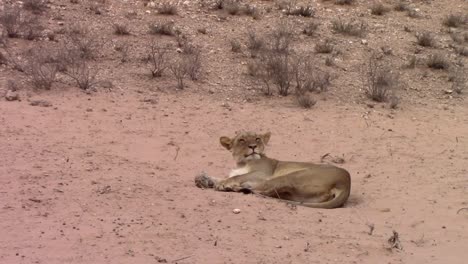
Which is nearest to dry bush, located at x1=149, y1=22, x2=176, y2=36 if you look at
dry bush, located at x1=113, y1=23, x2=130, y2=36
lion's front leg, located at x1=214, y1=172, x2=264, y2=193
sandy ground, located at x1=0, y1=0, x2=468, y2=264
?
sandy ground, located at x1=0, y1=0, x2=468, y2=264

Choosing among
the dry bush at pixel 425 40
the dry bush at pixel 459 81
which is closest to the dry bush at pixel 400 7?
the dry bush at pixel 425 40

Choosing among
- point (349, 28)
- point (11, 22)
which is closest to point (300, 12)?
point (349, 28)

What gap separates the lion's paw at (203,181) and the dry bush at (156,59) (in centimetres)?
527

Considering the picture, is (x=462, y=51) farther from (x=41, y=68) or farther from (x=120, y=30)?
(x=41, y=68)

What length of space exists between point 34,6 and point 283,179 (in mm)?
9734

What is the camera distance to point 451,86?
16109 mm

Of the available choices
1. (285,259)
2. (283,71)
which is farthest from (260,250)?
(283,71)

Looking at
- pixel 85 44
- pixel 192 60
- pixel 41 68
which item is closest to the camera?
pixel 41 68

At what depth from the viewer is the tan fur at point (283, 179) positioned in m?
9.52

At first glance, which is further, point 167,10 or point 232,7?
point 232,7

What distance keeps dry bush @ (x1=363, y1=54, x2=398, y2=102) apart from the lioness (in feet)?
16.7

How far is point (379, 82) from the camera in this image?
15164mm

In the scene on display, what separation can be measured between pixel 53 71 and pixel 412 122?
5.78 metres

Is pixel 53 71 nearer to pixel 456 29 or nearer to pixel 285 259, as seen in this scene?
pixel 285 259
